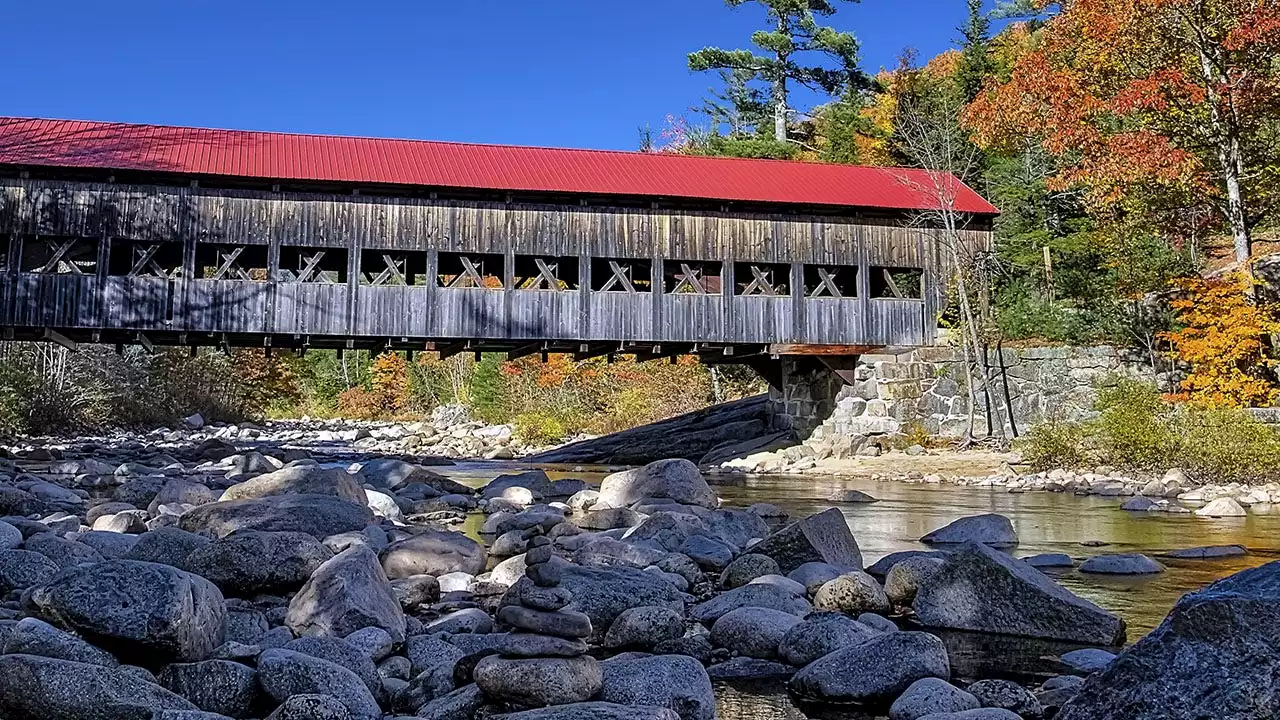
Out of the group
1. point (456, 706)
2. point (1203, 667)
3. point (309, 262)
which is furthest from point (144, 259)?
point (1203, 667)

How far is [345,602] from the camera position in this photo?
4523mm

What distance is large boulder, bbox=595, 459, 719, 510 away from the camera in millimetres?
10250

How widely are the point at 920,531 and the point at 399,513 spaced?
4680 millimetres

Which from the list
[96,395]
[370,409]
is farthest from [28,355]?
[370,409]

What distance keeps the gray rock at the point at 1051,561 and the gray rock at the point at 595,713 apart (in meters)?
4.51

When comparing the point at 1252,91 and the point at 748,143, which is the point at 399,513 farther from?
the point at 748,143

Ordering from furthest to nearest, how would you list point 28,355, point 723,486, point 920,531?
point 28,355 < point 723,486 < point 920,531

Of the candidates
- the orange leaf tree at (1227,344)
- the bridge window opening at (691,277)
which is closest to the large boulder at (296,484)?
the bridge window opening at (691,277)

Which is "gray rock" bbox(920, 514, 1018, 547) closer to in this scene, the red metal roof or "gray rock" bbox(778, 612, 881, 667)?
"gray rock" bbox(778, 612, 881, 667)

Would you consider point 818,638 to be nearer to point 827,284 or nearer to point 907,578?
point 907,578

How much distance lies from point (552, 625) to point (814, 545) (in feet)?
9.46

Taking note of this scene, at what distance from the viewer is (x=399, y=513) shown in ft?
A: 30.2

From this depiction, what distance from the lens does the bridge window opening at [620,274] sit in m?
18.3

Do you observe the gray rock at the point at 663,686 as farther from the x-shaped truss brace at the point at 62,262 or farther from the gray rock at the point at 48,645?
the x-shaped truss brace at the point at 62,262
